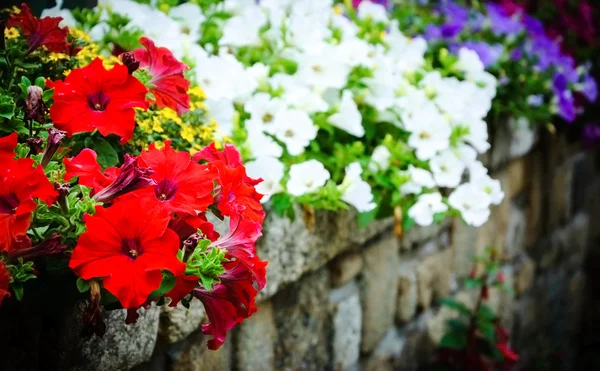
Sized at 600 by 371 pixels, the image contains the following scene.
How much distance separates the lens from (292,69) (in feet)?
6.40

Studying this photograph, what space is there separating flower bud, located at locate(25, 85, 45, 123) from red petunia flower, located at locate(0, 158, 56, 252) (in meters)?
A: 0.16

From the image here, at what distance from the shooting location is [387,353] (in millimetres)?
2312

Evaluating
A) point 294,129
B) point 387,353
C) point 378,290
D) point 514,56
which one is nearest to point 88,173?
point 294,129

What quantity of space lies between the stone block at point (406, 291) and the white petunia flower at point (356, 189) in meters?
0.73

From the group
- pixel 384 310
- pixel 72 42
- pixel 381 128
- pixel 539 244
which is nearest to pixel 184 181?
pixel 72 42

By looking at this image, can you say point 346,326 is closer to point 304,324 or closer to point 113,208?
point 304,324

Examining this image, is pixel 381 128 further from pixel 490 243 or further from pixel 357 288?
pixel 490 243

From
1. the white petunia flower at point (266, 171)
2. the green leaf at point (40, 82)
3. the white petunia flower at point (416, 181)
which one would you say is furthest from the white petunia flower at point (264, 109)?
the green leaf at point (40, 82)

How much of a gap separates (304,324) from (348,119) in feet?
1.79

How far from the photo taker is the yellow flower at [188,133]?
1.41m

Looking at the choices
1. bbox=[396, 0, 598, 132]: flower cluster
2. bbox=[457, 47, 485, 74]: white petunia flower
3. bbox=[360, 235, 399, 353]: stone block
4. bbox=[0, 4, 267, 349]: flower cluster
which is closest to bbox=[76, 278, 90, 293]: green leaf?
bbox=[0, 4, 267, 349]: flower cluster

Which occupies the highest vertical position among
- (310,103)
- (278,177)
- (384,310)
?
(310,103)

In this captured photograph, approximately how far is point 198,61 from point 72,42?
400mm

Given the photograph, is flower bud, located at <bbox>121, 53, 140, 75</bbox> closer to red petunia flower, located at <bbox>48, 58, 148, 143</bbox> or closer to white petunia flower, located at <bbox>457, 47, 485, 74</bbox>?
red petunia flower, located at <bbox>48, 58, 148, 143</bbox>
